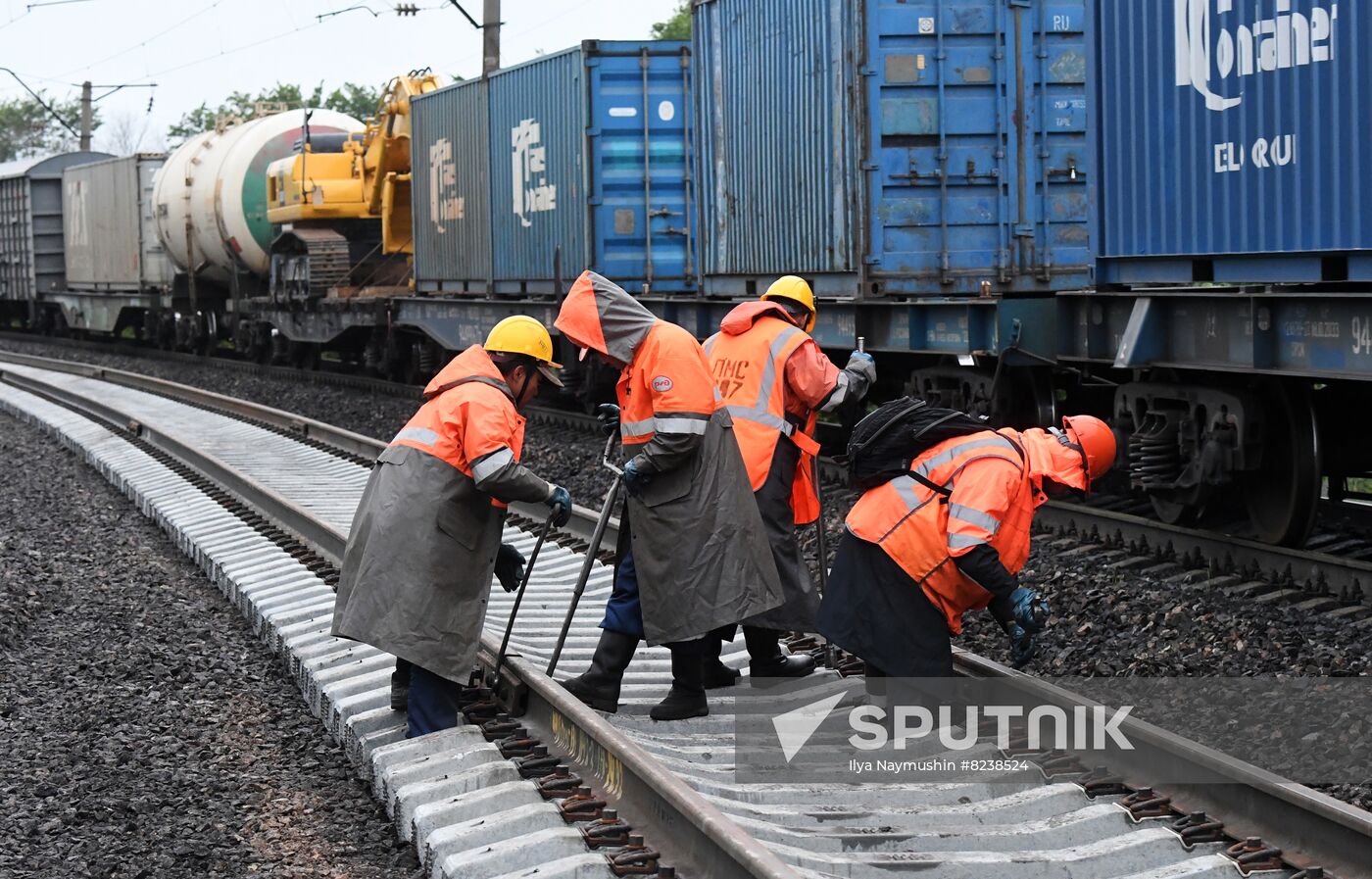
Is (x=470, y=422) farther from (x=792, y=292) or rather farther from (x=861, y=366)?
(x=861, y=366)

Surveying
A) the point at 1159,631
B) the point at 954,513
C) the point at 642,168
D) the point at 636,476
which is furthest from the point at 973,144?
the point at 954,513

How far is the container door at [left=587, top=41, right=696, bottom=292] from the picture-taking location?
53.9 ft

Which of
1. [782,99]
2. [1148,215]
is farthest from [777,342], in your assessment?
[782,99]

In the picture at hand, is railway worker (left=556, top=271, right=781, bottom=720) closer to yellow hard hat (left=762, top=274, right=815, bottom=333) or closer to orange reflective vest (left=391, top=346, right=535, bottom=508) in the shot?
orange reflective vest (left=391, top=346, right=535, bottom=508)

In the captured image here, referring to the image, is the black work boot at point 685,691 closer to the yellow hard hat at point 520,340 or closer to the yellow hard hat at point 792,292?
→ the yellow hard hat at point 520,340

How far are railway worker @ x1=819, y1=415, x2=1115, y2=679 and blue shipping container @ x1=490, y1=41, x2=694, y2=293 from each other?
11128 millimetres

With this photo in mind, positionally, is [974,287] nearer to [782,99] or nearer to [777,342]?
[782,99]

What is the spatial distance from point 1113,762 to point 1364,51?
13.0ft

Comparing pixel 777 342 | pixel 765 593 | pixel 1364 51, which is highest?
pixel 1364 51

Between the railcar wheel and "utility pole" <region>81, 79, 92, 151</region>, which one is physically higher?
"utility pole" <region>81, 79, 92, 151</region>

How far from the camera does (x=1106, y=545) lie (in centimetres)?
921

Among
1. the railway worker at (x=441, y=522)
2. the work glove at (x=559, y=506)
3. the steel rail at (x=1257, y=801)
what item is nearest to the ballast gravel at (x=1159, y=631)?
the steel rail at (x=1257, y=801)

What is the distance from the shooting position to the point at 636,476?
221 inches

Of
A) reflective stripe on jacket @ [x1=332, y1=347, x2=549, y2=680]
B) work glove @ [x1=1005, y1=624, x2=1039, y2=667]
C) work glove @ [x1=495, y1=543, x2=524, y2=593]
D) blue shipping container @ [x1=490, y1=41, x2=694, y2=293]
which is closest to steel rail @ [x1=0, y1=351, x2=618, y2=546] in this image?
blue shipping container @ [x1=490, y1=41, x2=694, y2=293]
